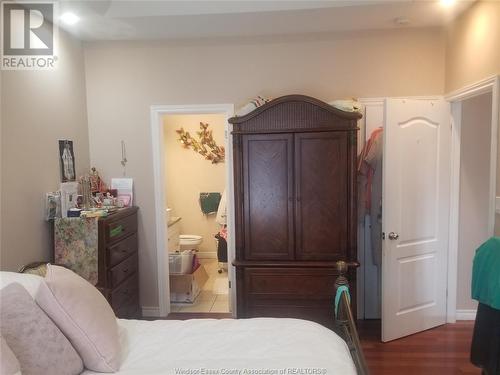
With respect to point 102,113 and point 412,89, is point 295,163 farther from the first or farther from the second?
point 102,113

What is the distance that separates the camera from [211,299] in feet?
12.8

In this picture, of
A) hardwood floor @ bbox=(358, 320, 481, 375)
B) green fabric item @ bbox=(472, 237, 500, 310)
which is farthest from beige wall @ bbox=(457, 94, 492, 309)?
green fabric item @ bbox=(472, 237, 500, 310)

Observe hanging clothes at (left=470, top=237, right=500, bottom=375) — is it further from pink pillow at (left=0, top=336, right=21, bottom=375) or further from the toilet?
the toilet

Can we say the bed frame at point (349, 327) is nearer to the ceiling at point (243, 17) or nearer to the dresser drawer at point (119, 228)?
the dresser drawer at point (119, 228)

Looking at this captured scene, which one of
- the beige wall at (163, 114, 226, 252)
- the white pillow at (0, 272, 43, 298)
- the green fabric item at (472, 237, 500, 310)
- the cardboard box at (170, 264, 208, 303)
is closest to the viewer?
the white pillow at (0, 272, 43, 298)

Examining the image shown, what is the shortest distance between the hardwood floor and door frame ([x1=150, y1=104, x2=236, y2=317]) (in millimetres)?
1302

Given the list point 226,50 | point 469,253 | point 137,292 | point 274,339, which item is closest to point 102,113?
point 226,50

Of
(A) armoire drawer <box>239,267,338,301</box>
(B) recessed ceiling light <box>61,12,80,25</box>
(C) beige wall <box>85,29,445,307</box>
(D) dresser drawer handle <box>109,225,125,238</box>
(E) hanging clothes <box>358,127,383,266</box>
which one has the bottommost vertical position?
(A) armoire drawer <box>239,267,338,301</box>

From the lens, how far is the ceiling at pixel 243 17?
258 centimetres

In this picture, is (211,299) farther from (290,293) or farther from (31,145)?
(31,145)

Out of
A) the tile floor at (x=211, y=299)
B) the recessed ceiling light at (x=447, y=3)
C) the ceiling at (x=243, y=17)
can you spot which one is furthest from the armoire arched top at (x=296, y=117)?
the tile floor at (x=211, y=299)

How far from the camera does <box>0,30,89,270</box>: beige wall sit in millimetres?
2299

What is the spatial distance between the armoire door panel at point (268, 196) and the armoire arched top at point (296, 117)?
0.26 feet

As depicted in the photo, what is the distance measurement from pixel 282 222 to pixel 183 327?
134 cm
